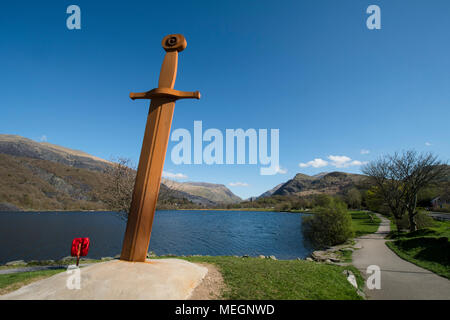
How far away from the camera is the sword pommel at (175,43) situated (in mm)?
7266

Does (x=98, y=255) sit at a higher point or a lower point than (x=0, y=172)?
lower

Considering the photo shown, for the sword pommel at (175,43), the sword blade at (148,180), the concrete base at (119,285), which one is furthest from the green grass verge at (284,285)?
the sword pommel at (175,43)

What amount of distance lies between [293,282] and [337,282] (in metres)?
2.26

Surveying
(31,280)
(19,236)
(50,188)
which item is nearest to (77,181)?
(50,188)

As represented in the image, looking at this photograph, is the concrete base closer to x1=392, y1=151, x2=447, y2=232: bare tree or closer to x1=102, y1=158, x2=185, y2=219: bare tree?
x1=102, y1=158, x2=185, y2=219: bare tree

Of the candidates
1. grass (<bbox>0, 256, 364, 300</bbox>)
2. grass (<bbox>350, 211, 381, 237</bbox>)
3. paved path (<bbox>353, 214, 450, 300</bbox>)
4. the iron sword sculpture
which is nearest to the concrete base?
Answer: the iron sword sculpture

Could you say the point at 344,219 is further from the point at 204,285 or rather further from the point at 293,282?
the point at 204,285

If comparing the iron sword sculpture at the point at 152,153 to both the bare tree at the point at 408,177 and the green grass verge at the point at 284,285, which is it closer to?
the green grass verge at the point at 284,285

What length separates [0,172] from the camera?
339ft

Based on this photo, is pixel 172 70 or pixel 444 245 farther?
pixel 444 245

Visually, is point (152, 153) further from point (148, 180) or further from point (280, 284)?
point (280, 284)

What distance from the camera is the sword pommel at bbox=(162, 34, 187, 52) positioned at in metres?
7.27
